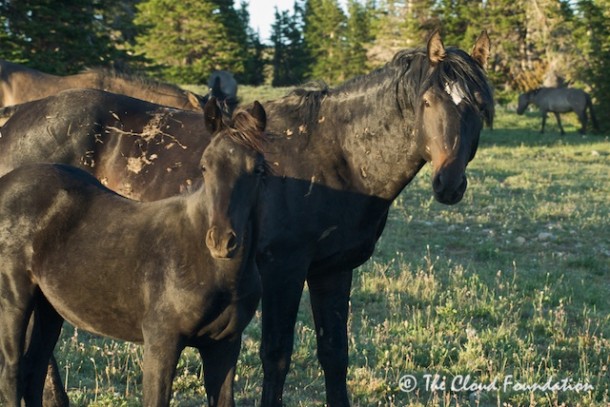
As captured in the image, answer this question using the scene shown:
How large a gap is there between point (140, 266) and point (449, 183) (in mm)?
1837

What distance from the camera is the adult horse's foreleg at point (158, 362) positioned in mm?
3777

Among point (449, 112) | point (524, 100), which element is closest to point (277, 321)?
point (449, 112)

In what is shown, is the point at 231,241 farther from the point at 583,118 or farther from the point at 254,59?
the point at 254,59

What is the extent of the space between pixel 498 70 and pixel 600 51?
1175cm

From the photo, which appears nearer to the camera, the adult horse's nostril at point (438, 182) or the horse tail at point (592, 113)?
the adult horse's nostril at point (438, 182)

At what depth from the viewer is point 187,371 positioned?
227 inches

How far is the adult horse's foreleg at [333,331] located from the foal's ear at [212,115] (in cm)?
171

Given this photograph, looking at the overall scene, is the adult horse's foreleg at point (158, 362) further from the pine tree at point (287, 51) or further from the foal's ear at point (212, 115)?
the pine tree at point (287, 51)

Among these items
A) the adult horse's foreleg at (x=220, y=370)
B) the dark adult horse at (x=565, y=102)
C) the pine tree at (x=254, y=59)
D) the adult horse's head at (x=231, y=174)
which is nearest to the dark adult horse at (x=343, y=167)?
the adult horse's foreleg at (x=220, y=370)

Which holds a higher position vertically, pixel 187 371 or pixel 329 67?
pixel 329 67

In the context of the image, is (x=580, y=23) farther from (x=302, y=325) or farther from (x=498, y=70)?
(x=302, y=325)

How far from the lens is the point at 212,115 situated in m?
3.80

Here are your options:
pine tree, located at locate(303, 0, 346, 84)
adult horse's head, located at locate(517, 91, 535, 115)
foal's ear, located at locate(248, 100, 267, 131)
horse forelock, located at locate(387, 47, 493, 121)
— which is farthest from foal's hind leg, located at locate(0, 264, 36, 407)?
pine tree, located at locate(303, 0, 346, 84)

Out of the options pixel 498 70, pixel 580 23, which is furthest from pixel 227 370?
pixel 498 70
